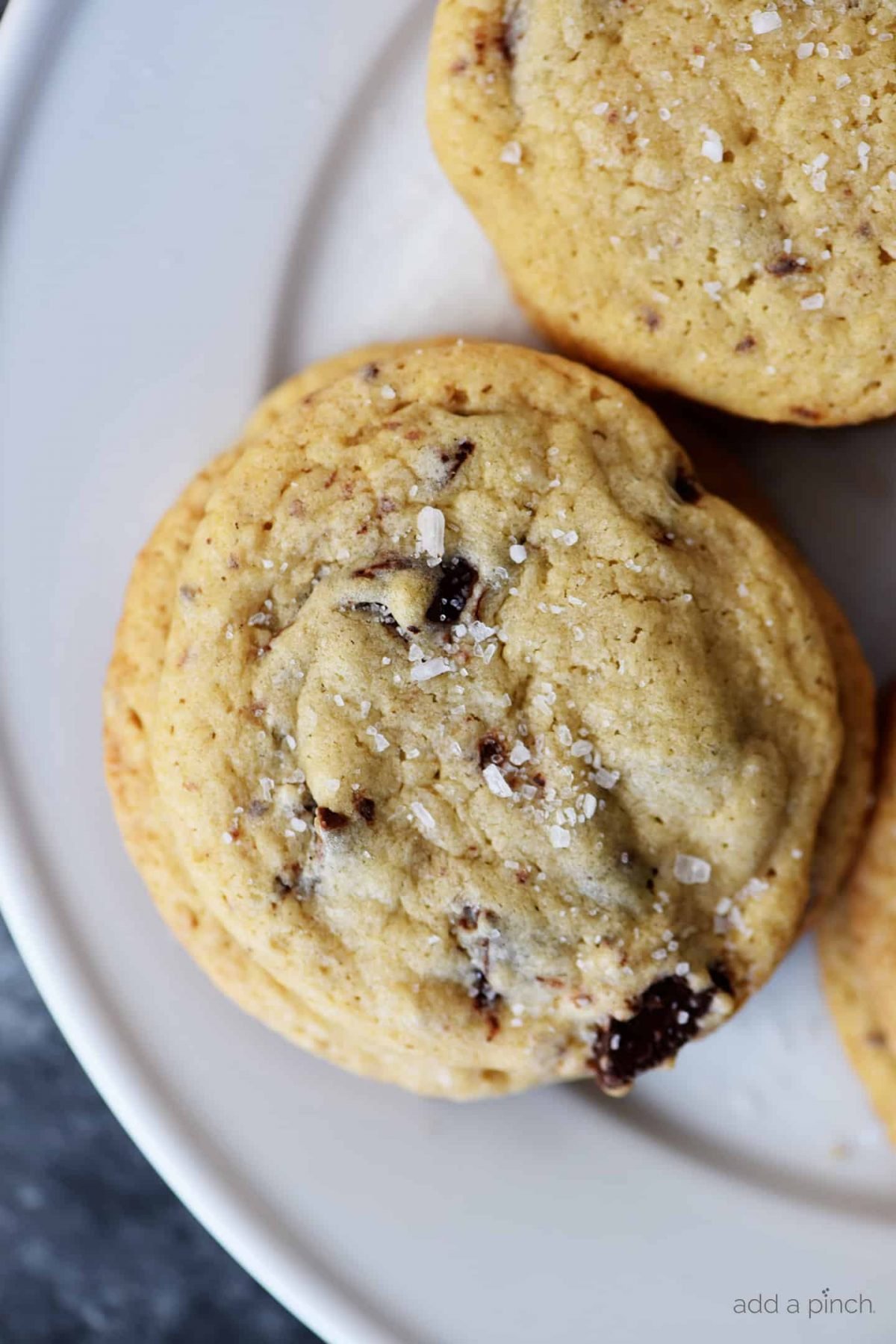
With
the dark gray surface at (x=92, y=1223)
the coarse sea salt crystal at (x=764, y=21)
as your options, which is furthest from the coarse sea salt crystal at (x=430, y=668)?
the dark gray surface at (x=92, y=1223)

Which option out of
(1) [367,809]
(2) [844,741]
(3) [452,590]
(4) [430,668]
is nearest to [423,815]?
(1) [367,809]

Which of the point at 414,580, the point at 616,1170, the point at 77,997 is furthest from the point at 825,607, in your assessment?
the point at 77,997

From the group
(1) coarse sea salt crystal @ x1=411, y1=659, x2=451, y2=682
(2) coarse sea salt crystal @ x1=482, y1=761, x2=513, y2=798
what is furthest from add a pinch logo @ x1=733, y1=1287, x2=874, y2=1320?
(1) coarse sea salt crystal @ x1=411, y1=659, x2=451, y2=682

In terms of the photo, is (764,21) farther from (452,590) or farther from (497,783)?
(497,783)

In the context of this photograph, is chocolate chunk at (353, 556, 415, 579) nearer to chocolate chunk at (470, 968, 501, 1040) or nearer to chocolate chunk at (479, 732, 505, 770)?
chocolate chunk at (479, 732, 505, 770)

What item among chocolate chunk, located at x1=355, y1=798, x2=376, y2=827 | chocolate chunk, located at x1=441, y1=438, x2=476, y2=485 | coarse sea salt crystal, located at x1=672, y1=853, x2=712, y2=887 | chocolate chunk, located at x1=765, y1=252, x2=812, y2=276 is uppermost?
chocolate chunk, located at x1=441, y1=438, x2=476, y2=485

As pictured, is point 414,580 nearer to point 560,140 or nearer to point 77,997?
point 560,140
